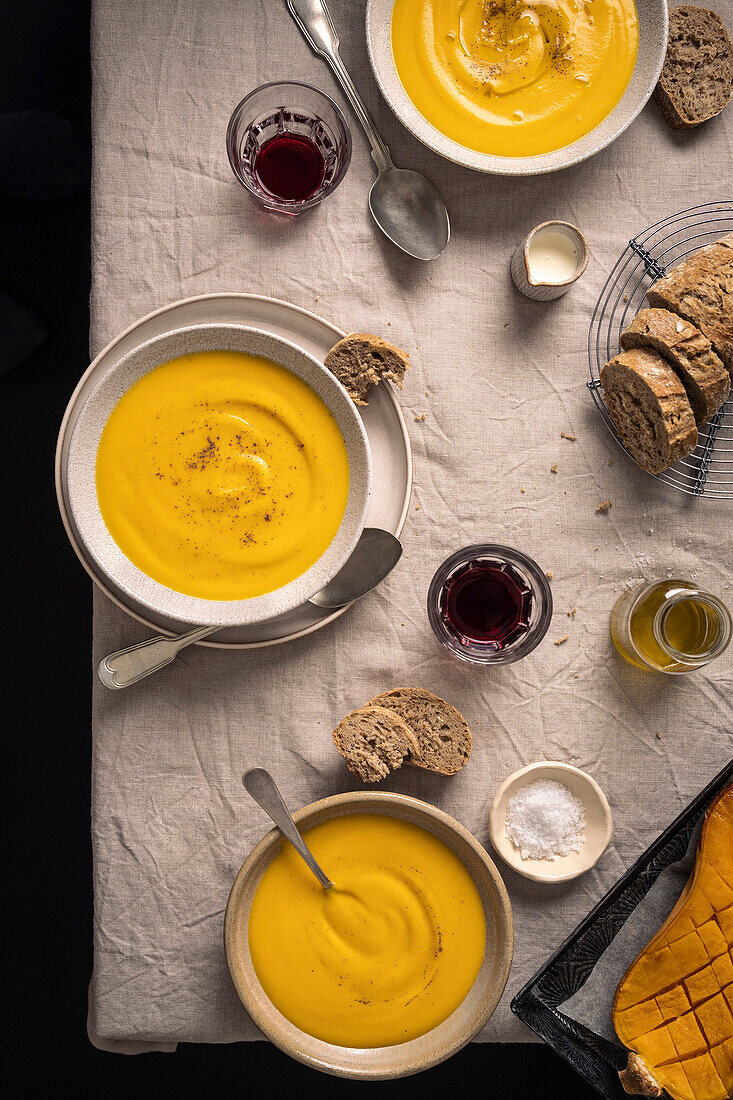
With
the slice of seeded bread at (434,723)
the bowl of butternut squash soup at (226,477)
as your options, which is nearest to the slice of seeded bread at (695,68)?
the bowl of butternut squash soup at (226,477)

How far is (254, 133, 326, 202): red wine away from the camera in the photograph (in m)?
1.72

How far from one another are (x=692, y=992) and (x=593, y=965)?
19 cm

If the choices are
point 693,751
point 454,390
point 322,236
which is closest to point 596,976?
point 693,751

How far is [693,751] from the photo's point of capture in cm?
179

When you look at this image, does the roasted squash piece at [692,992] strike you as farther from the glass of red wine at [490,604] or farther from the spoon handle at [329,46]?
the spoon handle at [329,46]

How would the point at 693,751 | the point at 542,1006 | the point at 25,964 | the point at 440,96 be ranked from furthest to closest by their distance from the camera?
the point at 25,964 < the point at 693,751 < the point at 440,96 < the point at 542,1006

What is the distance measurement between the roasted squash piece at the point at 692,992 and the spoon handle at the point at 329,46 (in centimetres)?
154

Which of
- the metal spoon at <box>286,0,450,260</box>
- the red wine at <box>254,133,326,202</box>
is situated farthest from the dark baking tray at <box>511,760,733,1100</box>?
the red wine at <box>254,133,326,202</box>

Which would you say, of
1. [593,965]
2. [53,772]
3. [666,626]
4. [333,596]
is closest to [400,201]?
[333,596]

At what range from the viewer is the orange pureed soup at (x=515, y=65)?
1.65m

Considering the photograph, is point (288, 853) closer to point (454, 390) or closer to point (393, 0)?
point (454, 390)

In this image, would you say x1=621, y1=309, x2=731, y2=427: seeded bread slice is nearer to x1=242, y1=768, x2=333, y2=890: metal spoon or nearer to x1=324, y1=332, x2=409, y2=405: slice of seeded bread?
x1=324, y1=332, x2=409, y2=405: slice of seeded bread

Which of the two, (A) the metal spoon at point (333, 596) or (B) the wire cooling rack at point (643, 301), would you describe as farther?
(B) the wire cooling rack at point (643, 301)

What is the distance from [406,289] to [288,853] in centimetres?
120
